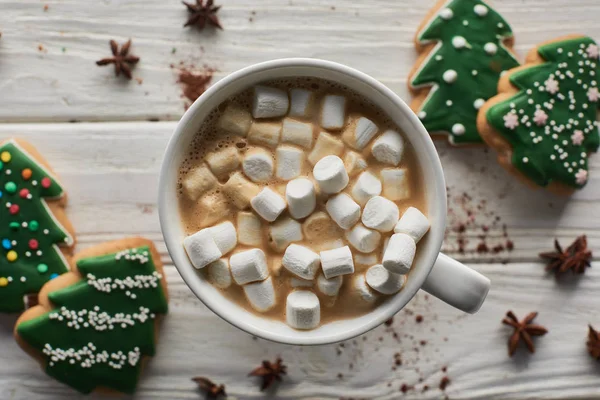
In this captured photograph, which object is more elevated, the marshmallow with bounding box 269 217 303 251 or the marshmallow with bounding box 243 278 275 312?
the marshmallow with bounding box 269 217 303 251

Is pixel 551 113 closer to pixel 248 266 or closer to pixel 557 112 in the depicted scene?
pixel 557 112

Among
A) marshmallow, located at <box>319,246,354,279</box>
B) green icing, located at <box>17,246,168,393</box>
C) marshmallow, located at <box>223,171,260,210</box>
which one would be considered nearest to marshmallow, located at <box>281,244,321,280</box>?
marshmallow, located at <box>319,246,354,279</box>

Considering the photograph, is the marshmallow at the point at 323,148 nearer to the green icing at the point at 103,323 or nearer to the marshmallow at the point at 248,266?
the marshmallow at the point at 248,266

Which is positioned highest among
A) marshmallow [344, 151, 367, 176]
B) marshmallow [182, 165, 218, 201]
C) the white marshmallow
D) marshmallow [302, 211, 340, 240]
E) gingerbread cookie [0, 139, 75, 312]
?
marshmallow [344, 151, 367, 176]

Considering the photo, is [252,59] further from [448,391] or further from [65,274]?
[448,391]

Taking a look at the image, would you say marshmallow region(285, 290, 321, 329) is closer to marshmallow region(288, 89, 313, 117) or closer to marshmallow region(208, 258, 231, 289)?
marshmallow region(208, 258, 231, 289)

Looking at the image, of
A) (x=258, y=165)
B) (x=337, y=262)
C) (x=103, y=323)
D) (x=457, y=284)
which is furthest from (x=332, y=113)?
(x=103, y=323)

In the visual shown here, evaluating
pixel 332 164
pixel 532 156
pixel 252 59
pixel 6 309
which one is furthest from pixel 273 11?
pixel 6 309
